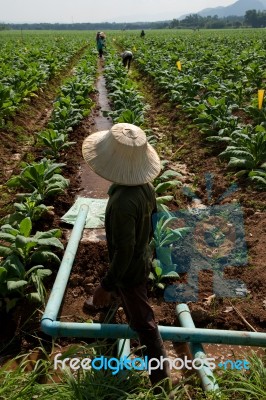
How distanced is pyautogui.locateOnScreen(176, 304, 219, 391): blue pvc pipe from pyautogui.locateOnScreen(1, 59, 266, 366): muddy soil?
278mm

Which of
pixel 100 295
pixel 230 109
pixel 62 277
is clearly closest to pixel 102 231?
pixel 62 277

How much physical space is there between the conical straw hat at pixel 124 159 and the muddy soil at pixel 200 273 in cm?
164

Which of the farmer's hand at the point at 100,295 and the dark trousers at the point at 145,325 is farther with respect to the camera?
the farmer's hand at the point at 100,295

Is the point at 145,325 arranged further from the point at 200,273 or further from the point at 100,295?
the point at 200,273

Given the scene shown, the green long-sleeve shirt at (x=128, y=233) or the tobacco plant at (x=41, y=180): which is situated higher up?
the green long-sleeve shirt at (x=128, y=233)

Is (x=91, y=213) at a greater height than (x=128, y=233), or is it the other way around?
(x=128, y=233)

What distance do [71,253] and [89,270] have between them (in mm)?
441

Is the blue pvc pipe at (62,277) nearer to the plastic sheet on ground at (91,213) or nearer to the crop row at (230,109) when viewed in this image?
the plastic sheet on ground at (91,213)

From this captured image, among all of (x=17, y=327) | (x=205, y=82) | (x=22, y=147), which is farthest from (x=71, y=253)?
(x=205, y=82)

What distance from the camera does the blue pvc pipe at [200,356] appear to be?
2680 mm

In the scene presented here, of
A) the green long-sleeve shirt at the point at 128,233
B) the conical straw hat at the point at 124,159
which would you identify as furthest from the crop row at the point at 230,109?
the conical straw hat at the point at 124,159

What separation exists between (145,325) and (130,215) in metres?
0.82

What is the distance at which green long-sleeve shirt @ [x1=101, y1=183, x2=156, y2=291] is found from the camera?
7.88 feet

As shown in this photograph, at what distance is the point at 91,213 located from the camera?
5.31 metres
